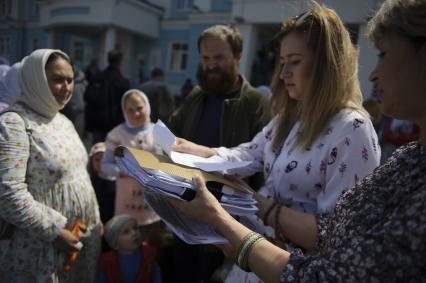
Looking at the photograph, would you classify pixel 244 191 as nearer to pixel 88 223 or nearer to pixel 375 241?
pixel 375 241

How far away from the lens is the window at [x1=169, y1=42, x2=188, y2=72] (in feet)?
63.1

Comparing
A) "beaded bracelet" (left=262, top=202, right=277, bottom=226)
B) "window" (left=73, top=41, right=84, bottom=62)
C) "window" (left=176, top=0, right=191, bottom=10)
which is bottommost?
"beaded bracelet" (left=262, top=202, right=277, bottom=226)

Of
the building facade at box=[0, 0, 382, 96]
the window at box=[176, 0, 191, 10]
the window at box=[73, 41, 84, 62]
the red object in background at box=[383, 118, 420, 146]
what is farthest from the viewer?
the window at box=[73, 41, 84, 62]

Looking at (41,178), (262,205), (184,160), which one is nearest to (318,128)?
(262,205)

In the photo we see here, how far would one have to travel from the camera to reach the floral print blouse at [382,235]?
0.73 metres

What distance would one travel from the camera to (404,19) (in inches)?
32.6

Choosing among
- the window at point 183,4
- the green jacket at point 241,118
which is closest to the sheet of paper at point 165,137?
the green jacket at point 241,118

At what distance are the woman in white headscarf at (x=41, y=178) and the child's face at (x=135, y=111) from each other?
1.26 metres

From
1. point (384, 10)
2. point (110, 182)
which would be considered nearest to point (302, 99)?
point (384, 10)

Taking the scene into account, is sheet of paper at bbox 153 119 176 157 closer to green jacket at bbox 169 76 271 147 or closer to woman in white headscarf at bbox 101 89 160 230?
green jacket at bbox 169 76 271 147

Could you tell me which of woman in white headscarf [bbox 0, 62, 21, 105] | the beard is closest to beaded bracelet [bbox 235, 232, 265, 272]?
woman in white headscarf [bbox 0, 62, 21, 105]

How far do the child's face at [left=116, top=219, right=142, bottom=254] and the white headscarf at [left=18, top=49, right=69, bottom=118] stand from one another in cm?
95

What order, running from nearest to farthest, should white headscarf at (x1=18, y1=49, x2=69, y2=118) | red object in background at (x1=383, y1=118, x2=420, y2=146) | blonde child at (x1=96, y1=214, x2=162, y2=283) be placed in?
white headscarf at (x1=18, y1=49, x2=69, y2=118) < blonde child at (x1=96, y1=214, x2=162, y2=283) < red object in background at (x1=383, y1=118, x2=420, y2=146)

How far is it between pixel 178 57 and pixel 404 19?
756 inches
